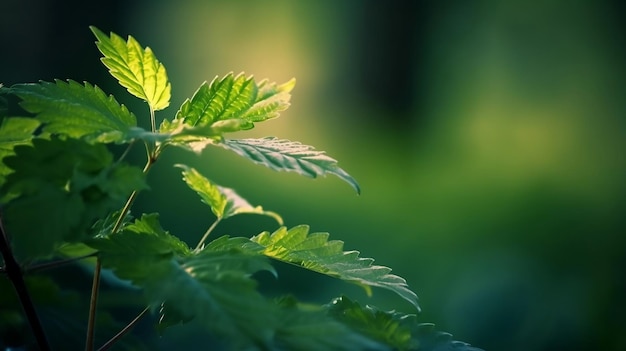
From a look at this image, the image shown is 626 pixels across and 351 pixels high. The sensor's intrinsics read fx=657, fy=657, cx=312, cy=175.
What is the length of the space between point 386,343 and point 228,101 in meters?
0.31

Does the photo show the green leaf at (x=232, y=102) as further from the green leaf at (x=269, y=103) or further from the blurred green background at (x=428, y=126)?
the blurred green background at (x=428, y=126)

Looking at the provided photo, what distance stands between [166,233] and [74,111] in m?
0.15

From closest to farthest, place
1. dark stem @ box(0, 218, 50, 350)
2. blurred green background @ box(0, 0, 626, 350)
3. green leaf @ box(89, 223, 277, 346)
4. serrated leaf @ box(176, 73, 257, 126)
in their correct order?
1. green leaf @ box(89, 223, 277, 346)
2. dark stem @ box(0, 218, 50, 350)
3. serrated leaf @ box(176, 73, 257, 126)
4. blurred green background @ box(0, 0, 626, 350)

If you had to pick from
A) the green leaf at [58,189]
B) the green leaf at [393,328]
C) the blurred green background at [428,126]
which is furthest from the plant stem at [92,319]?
the blurred green background at [428,126]

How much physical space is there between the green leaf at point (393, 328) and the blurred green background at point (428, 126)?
191cm

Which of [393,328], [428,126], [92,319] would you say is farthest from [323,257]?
[428,126]

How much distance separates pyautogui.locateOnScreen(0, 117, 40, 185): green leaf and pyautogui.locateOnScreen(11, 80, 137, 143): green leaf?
0.07 ft

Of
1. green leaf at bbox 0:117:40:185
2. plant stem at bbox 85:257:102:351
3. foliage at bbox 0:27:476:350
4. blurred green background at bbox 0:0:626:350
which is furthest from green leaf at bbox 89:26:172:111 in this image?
blurred green background at bbox 0:0:626:350

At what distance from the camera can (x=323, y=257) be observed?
2.29 feet

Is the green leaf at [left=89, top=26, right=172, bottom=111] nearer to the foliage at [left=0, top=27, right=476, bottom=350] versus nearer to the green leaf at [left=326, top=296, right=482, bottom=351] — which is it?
the foliage at [left=0, top=27, right=476, bottom=350]

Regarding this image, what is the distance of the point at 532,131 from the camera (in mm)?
3434

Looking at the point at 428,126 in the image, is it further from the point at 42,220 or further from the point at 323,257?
the point at 42,220

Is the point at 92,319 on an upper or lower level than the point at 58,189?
lower

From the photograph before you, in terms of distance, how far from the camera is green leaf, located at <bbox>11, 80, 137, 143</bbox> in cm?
64
